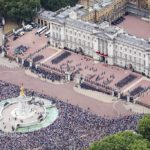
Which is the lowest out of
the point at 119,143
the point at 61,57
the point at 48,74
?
the point at 48,74

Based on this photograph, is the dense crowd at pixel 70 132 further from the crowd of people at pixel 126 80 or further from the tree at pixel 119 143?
the crowd of people at pixel 126 80

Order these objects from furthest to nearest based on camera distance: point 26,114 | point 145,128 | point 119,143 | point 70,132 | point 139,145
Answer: point 26,114, point 70,132, point 145,128, point 119,143, point 139,145

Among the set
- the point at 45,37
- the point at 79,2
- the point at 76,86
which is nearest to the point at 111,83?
the point at 76,86

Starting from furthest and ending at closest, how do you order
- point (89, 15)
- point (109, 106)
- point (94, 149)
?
1. point (89, 15)
2. point (109, 106)
3. point (94, 149)

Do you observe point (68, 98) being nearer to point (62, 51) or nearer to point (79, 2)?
point (62, 51)

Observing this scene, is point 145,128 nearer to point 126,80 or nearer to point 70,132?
point 70,132

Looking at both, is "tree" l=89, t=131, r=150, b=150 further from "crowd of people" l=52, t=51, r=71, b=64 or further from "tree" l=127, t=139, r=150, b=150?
"crowd of people" l=52, t=51, r=71, b=64

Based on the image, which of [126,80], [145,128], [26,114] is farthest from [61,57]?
[145,128]
